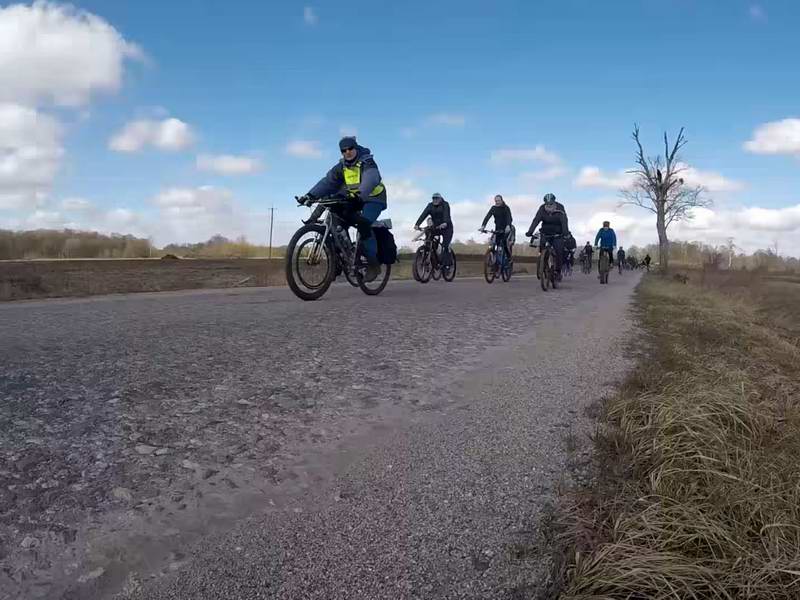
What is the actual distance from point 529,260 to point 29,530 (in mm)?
39719

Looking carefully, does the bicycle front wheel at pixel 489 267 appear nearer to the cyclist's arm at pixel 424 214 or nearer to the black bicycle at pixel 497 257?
the black bicycle at pixel 497 257

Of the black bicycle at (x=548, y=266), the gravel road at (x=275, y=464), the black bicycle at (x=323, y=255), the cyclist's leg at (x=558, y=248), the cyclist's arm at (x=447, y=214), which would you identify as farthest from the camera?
the cyclist's arm at (x=447, y=214)

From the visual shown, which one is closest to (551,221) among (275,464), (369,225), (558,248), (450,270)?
(558,248)

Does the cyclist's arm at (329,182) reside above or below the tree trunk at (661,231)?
below

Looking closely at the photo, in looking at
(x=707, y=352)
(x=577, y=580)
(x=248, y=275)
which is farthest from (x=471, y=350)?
(x=248, y=275)

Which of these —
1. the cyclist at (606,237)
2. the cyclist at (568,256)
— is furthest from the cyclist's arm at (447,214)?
the cyclist at (606,237)

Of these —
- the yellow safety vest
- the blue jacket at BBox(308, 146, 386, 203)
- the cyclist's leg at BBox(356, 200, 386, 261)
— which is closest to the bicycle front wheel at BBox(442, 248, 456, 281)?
the cyclist's leg at BBox(356, 200, 386, 261)

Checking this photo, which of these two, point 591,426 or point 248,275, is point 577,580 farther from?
point 248,275

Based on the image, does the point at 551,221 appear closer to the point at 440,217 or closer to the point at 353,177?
the point at 440,217

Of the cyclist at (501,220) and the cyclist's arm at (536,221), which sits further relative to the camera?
the cyclist at (501,220)

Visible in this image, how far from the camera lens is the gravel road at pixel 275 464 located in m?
1.44

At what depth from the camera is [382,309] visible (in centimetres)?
596

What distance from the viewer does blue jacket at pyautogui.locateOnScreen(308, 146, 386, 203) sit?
7.53m

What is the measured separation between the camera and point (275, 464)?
203 centimetres
